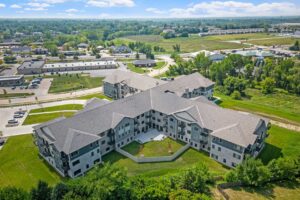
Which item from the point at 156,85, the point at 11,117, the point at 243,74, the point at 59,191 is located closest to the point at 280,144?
the point at 156,85

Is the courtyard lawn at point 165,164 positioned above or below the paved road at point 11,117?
below

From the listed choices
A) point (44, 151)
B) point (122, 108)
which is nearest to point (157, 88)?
point (122, 108)

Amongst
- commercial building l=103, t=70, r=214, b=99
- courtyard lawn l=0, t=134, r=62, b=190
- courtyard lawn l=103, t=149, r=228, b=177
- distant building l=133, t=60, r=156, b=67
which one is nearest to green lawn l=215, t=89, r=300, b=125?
commercial building l=103, t=70, r=214, b=99

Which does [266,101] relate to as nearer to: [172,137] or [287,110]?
[287,110]

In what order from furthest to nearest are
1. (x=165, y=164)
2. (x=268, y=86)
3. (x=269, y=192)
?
(x=268, y=86) < (x=165, y=164) < (x=269, y=192)

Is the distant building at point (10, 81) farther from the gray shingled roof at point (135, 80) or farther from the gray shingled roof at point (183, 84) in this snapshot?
the gray shingled roof at point (183, 84)

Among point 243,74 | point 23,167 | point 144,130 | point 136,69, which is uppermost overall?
point 243,74

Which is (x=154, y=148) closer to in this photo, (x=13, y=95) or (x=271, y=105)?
(x=271, y=105)

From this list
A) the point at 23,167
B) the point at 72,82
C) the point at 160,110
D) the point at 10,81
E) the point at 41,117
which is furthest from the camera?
the point at 72,82

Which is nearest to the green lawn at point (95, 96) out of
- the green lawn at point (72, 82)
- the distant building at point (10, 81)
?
the green lawn at point (72, 82)
